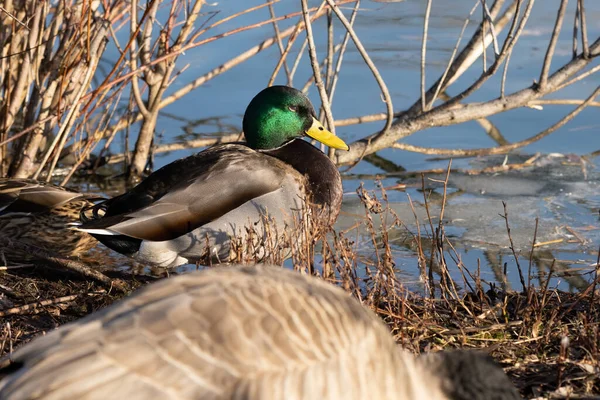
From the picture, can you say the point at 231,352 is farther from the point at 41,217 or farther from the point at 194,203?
the point at 41,217

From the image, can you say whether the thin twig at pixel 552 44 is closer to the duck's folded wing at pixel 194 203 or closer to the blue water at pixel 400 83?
the blue water at pixel 400 83

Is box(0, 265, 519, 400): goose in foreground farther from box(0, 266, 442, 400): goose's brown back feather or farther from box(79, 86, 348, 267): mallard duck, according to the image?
box(79, 86, 348, 267): mallard duck

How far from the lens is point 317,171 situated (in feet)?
19.8

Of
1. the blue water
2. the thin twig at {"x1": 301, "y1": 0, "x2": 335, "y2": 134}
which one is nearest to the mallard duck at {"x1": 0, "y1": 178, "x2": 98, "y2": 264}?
the thin twig at {"x1": 301, "y1": 0, "x2": 335, "y2": 134}

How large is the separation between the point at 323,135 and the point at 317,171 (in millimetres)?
468

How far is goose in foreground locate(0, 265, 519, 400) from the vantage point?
107 inches

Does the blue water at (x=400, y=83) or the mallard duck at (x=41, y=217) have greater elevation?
the blue water at (x=400, y=83)

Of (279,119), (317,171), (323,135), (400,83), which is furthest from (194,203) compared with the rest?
(400,83)

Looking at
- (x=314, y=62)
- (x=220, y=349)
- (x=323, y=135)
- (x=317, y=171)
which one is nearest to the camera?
(x=220, y=349)

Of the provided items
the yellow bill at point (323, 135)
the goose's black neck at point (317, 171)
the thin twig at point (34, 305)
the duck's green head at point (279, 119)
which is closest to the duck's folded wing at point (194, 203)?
the goose's black neck at point (317, 171)

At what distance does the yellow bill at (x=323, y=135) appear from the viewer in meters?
6.41

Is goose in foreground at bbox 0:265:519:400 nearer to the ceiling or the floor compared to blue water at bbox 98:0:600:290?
nearer to the floor

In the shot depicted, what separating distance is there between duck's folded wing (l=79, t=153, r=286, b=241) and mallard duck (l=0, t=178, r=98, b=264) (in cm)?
92

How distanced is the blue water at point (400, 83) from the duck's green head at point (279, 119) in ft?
4.20
